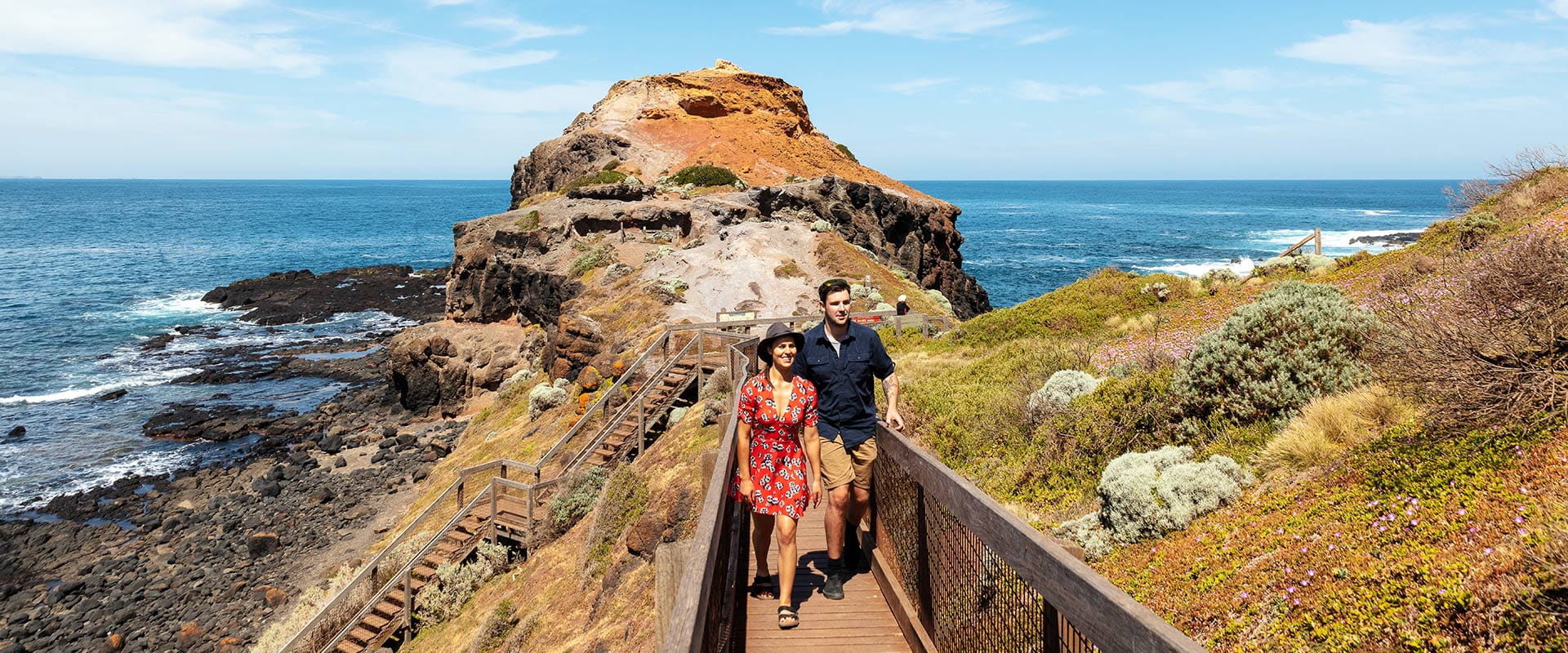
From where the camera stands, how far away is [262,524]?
23734 millimetres

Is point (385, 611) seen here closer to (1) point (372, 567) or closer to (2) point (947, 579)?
(1) point (372, 567)

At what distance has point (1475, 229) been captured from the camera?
14789 millimetres

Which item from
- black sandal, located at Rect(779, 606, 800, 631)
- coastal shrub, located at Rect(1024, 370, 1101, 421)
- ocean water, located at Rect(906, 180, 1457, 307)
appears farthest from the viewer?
ocean water, located at Rect(906, 180, 1457, 307)

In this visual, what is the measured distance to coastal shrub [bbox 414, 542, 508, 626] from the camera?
47.8 feet

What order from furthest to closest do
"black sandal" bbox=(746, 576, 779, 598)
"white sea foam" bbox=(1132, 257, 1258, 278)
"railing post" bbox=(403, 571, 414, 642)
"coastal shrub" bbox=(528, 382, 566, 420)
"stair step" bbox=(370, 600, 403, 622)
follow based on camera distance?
"white sea foam" bbox=(1132, 257, 1258, 278), "coastal shrub" bbox=(528, 382, 566, 420), "stair step" bbox=(370, 600, 403, 622), "railing post" bbox=(403, 571, 414, 642), "black sandal" bbox=(746, 576, 779, 598)

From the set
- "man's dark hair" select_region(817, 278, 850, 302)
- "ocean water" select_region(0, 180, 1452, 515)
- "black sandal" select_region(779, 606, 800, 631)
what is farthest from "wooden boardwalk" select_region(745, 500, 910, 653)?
"ocean water" select_region(0, 180, 1452, 515)

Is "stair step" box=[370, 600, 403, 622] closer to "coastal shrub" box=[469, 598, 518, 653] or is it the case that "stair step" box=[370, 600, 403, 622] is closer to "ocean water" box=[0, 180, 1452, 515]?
"coastal shrub" box=[469, 598, 518, 653]

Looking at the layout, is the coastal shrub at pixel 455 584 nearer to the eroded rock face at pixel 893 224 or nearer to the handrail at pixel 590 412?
the handrail at pixel 590 412

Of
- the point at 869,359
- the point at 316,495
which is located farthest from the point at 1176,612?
the point at 316,495

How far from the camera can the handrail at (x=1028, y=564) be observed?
103 inches

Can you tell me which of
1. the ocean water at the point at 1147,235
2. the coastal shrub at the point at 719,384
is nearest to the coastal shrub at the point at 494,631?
the coastal shrub at the point at 719,384

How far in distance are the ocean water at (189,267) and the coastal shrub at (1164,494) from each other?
32.1 m

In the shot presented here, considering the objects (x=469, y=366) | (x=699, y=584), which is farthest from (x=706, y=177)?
(x=699, y=584)

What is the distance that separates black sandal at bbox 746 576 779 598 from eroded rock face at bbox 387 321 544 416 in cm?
2805
